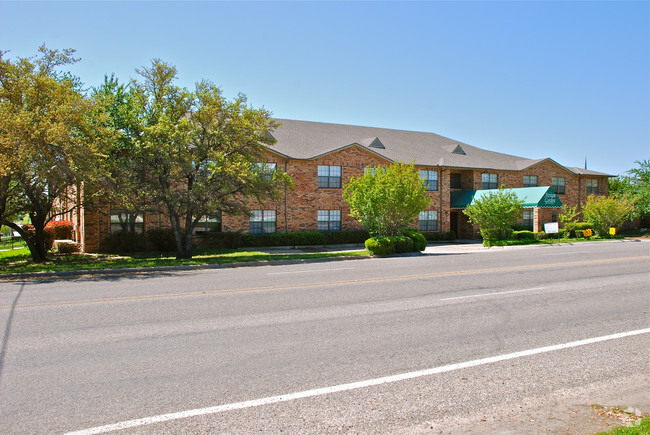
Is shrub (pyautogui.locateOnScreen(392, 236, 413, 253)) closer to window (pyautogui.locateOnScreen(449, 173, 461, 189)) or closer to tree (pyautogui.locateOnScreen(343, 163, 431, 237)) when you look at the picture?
tree (pyautogui.locateOnScreen(343, 163, 431, 237))

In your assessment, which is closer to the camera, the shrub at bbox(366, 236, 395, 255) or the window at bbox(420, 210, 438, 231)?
the shrub at bbox(366, 236, 395, 255)

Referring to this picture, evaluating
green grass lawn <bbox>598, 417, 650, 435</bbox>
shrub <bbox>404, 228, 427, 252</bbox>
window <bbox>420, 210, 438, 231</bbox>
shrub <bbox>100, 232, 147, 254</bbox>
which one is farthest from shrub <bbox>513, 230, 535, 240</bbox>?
green grass lawn <bbox>598, 417, 650, 435</bbox>

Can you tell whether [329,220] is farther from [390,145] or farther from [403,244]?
[390,145]

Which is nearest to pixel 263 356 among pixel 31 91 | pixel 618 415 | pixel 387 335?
pixel 387 335

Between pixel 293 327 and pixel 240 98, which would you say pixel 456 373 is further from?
pixel 240 98

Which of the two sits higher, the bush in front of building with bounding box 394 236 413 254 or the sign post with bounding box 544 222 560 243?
the sign post with bounding box 544 222 560 243

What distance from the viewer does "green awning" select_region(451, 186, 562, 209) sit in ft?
114

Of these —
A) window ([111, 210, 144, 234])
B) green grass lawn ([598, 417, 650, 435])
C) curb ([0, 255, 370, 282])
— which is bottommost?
green grass lawn ([598, 417, 650, 435])

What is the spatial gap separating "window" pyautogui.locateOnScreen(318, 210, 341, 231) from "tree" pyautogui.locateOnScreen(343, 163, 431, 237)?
21.7ft

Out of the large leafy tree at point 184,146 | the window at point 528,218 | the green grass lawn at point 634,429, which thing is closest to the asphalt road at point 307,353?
the green grass lawn at point 634,429

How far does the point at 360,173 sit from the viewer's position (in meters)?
33.1

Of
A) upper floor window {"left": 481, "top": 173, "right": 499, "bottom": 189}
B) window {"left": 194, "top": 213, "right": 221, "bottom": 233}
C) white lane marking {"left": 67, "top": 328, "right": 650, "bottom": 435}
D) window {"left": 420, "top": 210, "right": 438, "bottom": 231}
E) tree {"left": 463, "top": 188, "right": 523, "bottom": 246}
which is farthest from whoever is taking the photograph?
upper floor window {"left": 481, "top": 173, "right": 499, "bottom": 189}

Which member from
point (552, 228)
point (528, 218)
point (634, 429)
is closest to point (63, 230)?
point (552, 228)

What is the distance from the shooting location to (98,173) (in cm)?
1764
